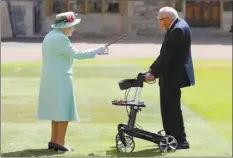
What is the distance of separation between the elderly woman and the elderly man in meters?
0.65

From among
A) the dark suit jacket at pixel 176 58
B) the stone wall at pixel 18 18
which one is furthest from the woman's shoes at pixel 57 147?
the stone wall at pixel 18 18

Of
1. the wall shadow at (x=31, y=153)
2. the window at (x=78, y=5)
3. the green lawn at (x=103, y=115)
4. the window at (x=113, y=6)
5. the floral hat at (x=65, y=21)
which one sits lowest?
the window at (x=113, y=6)

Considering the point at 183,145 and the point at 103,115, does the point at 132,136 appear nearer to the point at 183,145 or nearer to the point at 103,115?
the point at 183,145

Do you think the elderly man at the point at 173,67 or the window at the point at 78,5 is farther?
the window at the point at 78,5

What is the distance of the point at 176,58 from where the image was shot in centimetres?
723

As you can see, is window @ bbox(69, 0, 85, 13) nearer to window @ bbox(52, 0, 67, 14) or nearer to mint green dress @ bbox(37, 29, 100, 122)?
window @ bbox(52, 0, 67, 14)

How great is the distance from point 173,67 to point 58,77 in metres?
1.23

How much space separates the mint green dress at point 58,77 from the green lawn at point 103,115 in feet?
1.52

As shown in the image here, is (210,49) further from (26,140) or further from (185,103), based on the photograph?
(26,140)

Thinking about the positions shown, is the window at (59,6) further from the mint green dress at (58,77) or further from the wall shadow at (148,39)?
the mint green dress at (58,77)

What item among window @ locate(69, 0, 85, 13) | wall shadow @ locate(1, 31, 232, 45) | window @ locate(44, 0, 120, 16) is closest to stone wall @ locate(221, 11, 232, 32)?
wall shadow @ locate(1, 31, 232, 45)

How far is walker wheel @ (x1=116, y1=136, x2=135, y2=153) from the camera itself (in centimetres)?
739

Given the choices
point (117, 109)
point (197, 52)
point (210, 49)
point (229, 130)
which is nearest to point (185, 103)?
point (117, 109)

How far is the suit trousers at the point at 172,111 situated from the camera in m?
7.52
